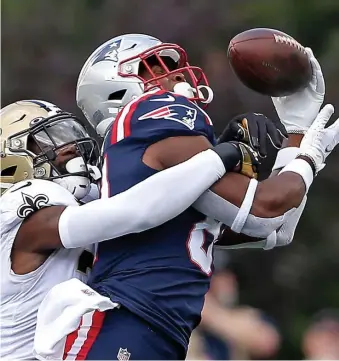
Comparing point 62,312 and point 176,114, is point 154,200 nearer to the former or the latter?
point 176,114

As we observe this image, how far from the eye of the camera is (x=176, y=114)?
359 cm

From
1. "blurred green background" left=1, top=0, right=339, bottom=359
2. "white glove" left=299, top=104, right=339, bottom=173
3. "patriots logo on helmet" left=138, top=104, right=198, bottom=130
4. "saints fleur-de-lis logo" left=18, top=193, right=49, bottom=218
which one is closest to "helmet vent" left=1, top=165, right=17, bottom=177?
"saints fleur-de-lis logo" left=18, top=193, right=49, bottom=218

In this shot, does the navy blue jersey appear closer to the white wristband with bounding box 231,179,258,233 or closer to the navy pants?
the navy pants

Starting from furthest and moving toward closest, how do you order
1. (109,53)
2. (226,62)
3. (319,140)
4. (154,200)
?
Result: (226,62) → (109,53) → (319,140) → (154,200)

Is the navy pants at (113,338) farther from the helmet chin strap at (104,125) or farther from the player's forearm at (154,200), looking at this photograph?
the helmet chin strap at (104,125)

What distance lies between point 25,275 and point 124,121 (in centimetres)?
55

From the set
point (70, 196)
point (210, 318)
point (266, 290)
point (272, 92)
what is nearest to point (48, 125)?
point (70, 196)

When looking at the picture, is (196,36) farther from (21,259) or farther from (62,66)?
(21,259)

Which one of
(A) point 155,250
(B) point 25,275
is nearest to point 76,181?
(B) point 25,275

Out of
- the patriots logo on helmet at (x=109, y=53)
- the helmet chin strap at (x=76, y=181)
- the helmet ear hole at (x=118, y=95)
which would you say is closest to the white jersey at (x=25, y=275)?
the helmet chin strap at (x=76, y=181)

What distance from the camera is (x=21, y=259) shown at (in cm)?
374

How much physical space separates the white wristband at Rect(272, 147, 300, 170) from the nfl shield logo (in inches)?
27.8

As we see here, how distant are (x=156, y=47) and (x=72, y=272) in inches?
29.0

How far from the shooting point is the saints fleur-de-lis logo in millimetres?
3688
